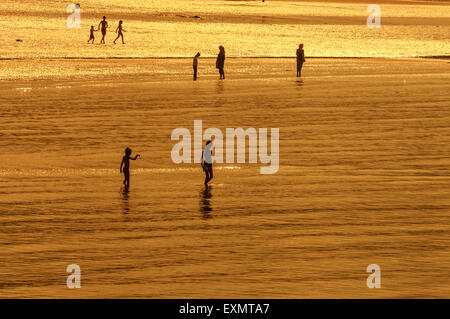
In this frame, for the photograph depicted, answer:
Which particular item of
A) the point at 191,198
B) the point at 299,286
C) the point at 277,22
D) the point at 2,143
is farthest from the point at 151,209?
the point at 277,22

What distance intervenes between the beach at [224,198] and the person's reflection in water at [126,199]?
0.05m

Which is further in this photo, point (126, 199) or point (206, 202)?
point (126, 199)

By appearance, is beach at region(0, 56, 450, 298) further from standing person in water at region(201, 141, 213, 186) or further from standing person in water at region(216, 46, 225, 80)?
standing person in water at region(216, 46, 225, 80)

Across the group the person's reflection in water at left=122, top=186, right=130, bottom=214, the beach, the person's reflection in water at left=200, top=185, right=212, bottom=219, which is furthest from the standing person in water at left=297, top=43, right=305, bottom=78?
the person's reflection in water at left=122, top=186, right=130, bottom=214

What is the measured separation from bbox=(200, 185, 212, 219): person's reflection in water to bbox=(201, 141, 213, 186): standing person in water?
0.26 metres

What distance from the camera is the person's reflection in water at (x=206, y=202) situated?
17547 mm

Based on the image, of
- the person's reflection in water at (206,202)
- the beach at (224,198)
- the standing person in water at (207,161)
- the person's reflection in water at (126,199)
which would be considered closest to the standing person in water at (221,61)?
the beach at (224,198)

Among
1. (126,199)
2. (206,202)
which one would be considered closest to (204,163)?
(206,202)

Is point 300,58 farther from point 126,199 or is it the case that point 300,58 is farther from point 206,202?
point 126,199

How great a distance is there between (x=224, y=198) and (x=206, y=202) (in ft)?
1.67

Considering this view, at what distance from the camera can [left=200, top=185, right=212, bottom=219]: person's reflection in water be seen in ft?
57.6

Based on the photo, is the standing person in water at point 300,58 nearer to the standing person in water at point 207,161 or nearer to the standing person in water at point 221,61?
the standing person in water at point 221,61

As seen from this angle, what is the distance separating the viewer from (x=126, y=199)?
18.6m

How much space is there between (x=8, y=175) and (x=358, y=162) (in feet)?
25.5
